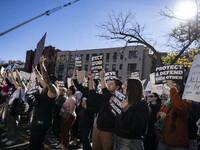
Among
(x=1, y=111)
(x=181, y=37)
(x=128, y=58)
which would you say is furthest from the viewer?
(x=128, y=58)

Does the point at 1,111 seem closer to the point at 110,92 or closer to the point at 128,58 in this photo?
the point at 110,92

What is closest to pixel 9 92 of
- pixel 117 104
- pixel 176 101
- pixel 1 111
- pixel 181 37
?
pixel 1 111

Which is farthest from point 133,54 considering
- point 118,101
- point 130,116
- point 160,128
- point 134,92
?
point 130,116

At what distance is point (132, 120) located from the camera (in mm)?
2561

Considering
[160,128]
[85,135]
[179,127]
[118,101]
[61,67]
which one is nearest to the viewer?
[118,101]

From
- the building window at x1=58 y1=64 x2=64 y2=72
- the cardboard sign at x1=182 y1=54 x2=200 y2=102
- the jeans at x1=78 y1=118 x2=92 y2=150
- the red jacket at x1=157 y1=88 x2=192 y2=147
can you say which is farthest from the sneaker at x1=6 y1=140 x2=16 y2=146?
the building window at x1=58 y1=64 x2=64 y2=72

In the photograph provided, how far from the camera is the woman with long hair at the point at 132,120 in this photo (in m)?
2.55

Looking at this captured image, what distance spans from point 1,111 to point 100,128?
5.75 meters

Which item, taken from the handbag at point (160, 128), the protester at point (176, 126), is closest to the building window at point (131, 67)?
the handbag at point (160, 128)

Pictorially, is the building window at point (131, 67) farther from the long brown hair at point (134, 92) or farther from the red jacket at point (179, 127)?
the long brown hair at point (134, 92)

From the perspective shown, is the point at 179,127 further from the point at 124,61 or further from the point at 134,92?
the point at 124,61

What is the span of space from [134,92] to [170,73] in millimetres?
2284

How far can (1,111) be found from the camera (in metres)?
7.23

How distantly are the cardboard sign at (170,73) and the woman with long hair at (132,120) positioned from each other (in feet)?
6.30
